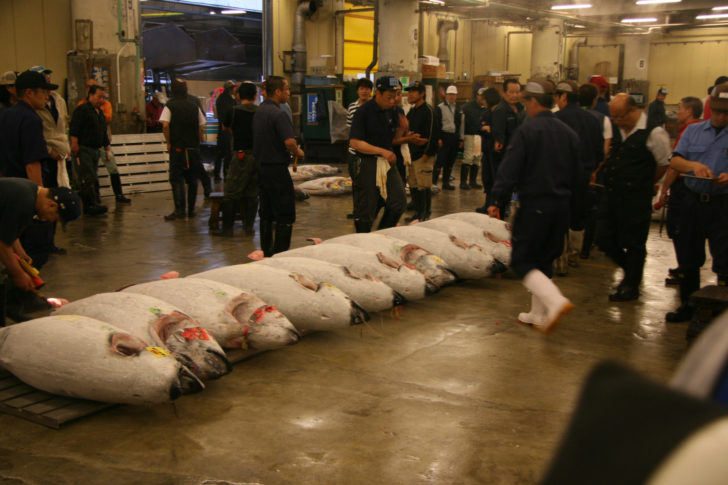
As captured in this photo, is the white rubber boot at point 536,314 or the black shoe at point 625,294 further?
the black shoe at point 625,294

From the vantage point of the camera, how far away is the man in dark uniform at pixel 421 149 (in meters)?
9.26

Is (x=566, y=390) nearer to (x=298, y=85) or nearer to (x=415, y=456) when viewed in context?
(x=415, y=456)

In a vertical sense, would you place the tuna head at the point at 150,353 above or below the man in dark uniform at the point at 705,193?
below

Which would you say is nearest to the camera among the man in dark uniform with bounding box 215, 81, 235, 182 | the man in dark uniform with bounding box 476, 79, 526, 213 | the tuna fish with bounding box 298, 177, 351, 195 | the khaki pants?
the man in dark uniform with bounding box 476, 79, 526, 213

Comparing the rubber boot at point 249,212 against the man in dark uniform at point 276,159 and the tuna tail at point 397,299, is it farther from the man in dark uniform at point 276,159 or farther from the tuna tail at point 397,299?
the tuna tail at point 397,299

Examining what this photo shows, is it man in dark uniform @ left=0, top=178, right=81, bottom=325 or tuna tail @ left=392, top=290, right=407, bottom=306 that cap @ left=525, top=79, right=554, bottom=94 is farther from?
man in dark uniform @ left=0, top=178, right=81, bottom=325

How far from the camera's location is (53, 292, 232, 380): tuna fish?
12.5 ft

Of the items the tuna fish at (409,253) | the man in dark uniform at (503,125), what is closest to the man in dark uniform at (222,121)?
the man in dark uniform at (503,125)

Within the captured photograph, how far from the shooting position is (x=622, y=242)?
234 inches

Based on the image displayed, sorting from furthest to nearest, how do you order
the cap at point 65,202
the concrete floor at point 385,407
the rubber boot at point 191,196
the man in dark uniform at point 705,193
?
the rubber boot at point 191,196
the man in dark uniform at point 705,193
the cap at point 65,202
the concrete floor at point 385,407

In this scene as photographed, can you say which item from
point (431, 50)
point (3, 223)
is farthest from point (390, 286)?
point (431, 50)

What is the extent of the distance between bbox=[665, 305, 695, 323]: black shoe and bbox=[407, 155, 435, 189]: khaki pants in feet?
14.7

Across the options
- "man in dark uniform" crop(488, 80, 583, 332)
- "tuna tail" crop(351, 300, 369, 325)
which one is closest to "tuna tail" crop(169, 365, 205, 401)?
"tuna tail" crop(351, 300, 369, 325)

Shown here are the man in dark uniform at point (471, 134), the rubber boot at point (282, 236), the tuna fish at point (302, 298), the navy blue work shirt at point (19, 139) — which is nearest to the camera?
the tuna fish at point (302, 298)
